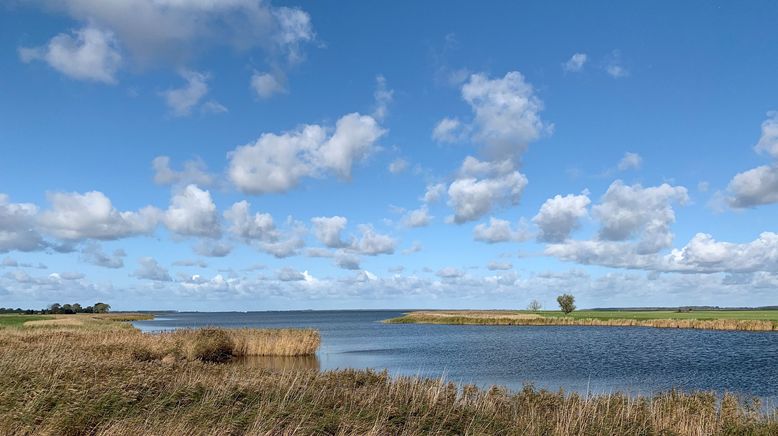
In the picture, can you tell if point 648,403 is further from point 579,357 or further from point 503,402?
point 579,357

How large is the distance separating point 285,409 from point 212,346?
27037 mm

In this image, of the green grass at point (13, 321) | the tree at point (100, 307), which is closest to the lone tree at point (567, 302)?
the green grass at point (13, 321)

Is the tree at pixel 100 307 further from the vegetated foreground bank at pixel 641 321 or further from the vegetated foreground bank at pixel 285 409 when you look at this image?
the vegetated foreground bank at pixel 285 409

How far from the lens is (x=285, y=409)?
11648mm

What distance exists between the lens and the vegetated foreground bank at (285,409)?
10211 millimetres

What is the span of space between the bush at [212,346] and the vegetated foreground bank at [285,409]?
764 inches

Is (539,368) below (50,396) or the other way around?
below

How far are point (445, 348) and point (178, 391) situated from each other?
43690mm

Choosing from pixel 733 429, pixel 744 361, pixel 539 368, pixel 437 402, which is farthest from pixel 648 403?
pixel 744 361

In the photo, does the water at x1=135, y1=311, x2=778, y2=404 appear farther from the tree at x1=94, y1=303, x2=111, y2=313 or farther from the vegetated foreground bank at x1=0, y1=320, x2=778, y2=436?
the tree at x1=94, y1=303, x2=111, y2=313

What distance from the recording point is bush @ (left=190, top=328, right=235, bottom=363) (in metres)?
35.0

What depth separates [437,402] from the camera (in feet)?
45.0

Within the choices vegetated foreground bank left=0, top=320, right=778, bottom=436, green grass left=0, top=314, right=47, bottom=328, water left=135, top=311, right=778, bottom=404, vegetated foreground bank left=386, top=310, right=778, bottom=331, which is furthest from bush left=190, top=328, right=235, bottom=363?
vegetated foreground bank left=386, top=310, right=778, bottom=331

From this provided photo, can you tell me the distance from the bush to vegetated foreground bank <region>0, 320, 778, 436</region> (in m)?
19.4
